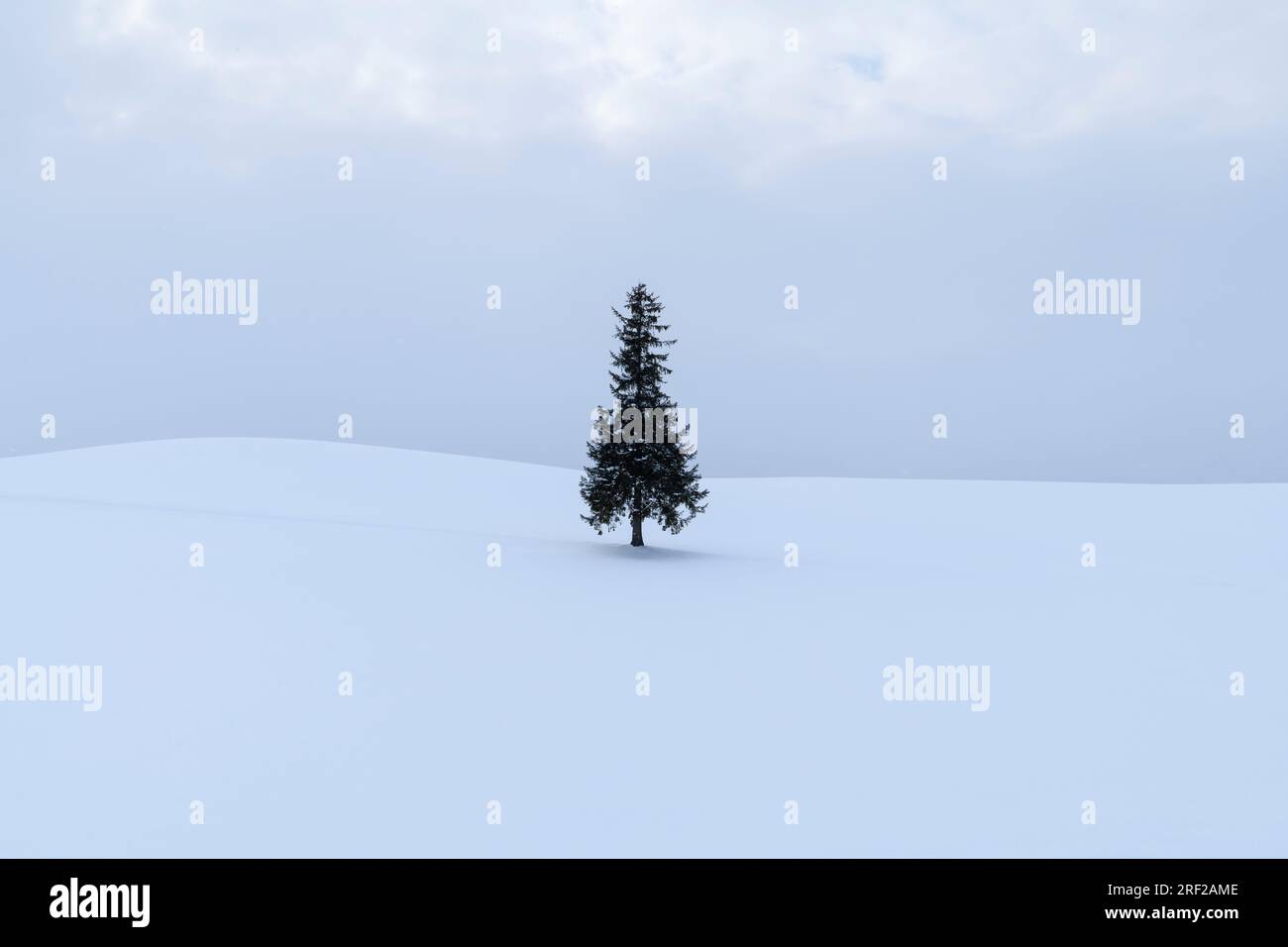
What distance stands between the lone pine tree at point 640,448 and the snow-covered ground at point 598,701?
1546 millimetres

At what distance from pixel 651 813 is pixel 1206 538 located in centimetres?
3697

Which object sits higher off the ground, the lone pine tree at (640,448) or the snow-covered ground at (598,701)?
the lone pine tree at (640,448)

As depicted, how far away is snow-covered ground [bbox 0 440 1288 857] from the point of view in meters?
8.84

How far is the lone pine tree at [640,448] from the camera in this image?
80.4ft

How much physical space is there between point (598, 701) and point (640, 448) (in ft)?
43.8

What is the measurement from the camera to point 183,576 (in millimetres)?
17422

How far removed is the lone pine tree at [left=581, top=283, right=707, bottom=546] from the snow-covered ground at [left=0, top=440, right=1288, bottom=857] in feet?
5.07

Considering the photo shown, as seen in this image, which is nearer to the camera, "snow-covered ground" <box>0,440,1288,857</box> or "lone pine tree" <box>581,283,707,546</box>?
"snow-covered ground" <box>0,440,1288,857</box>

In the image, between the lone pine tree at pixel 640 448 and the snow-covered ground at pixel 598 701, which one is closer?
the snow-covered ground at pixel 598 701

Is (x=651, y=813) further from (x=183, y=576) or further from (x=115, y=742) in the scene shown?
(x=183, y=576)

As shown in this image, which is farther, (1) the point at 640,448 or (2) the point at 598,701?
(1) the point at 640,448

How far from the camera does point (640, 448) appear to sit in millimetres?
24562

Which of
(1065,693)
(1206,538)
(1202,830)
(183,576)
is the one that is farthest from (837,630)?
(1206,538)

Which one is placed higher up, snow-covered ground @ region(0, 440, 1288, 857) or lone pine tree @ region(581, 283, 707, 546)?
lone pine tree @ region(581, 283, 707, 546)
